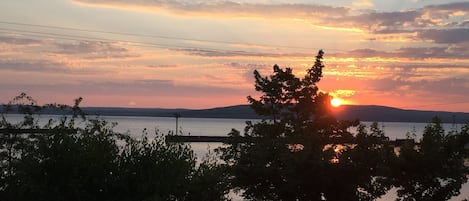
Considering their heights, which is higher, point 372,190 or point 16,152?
point 16,152

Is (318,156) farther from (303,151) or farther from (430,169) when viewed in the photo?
(430,169)

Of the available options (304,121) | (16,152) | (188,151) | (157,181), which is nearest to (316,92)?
(304,121)

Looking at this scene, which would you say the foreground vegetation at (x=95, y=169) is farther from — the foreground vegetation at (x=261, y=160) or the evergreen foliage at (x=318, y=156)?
the evergreen foliage at (x=318, y=156)

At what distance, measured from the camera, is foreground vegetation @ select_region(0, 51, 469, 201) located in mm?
20875

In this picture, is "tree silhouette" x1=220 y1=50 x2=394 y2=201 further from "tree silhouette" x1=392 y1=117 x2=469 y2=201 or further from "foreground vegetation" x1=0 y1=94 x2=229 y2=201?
"foreground vegetation" x1=0 y1=94 x2=229 y2=201

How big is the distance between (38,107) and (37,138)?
245cm

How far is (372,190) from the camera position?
2962 cm

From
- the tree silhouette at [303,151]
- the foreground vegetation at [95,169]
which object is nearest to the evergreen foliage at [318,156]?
the tree silhouette at [303,151]

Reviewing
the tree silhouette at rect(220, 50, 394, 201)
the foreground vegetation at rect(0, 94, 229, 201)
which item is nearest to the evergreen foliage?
the tree silhouette at rect(220, 50, 394, 201)

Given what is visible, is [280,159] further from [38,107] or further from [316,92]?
[38,107]

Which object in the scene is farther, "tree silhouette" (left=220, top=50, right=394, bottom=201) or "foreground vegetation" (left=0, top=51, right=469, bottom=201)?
"tree silhouette" (left=220, top=50, right=394, bottom=201)

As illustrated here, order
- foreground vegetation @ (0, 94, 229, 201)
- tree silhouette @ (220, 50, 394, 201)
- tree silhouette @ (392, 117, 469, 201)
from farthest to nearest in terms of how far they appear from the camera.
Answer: tree silhouette @ (220, 50, 394, 201) < tree silhouette @ (392, 117, 469, 201) < foreground vegetation @ (0, 94, 229, 201)

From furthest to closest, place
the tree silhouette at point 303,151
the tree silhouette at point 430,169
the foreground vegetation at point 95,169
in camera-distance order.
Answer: the tree silhouette at point 303,151 < the tree silhouette at point 430,169 < the foreground vegetation at point 95,169

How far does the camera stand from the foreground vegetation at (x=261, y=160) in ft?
68.5
